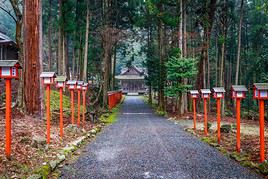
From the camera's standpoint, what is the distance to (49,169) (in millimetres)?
5875

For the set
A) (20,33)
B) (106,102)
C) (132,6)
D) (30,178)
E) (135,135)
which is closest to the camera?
(30,178)

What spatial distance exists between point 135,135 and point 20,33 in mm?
6488

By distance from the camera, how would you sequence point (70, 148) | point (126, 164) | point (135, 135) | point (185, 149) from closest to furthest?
point (126, 164) → point (70, 148) → point (185, 149) → point (135, 135)

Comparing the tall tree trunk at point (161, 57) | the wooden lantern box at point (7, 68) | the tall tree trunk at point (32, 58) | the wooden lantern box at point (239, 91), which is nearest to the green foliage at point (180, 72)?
the tall tree trunk at point (161, 57)

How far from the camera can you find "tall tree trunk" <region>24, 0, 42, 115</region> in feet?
36.0

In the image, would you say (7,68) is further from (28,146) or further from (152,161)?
(152,161)

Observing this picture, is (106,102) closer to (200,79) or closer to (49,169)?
(200,79)

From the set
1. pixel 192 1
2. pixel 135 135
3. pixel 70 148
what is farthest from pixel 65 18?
pixel 70 148

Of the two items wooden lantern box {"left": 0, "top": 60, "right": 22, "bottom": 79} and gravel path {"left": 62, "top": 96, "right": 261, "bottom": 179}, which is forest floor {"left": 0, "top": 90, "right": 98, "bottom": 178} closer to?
gravel path {"left": 62, "top": 96, "right": 261, "bottom": 179}

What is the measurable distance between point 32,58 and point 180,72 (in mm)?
9724

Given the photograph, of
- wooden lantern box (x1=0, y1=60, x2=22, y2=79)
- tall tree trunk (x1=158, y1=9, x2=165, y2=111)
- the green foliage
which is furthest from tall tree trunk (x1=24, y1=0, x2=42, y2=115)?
tall tree trunk (x1=158, y1=9, x2=165, y2=111)

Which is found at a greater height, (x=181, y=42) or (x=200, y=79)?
(x=181, y=42)

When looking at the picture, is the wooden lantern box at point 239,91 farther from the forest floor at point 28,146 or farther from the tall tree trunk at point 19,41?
the tall tree trunk at point 19,41

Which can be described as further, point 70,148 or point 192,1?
point 192,1
